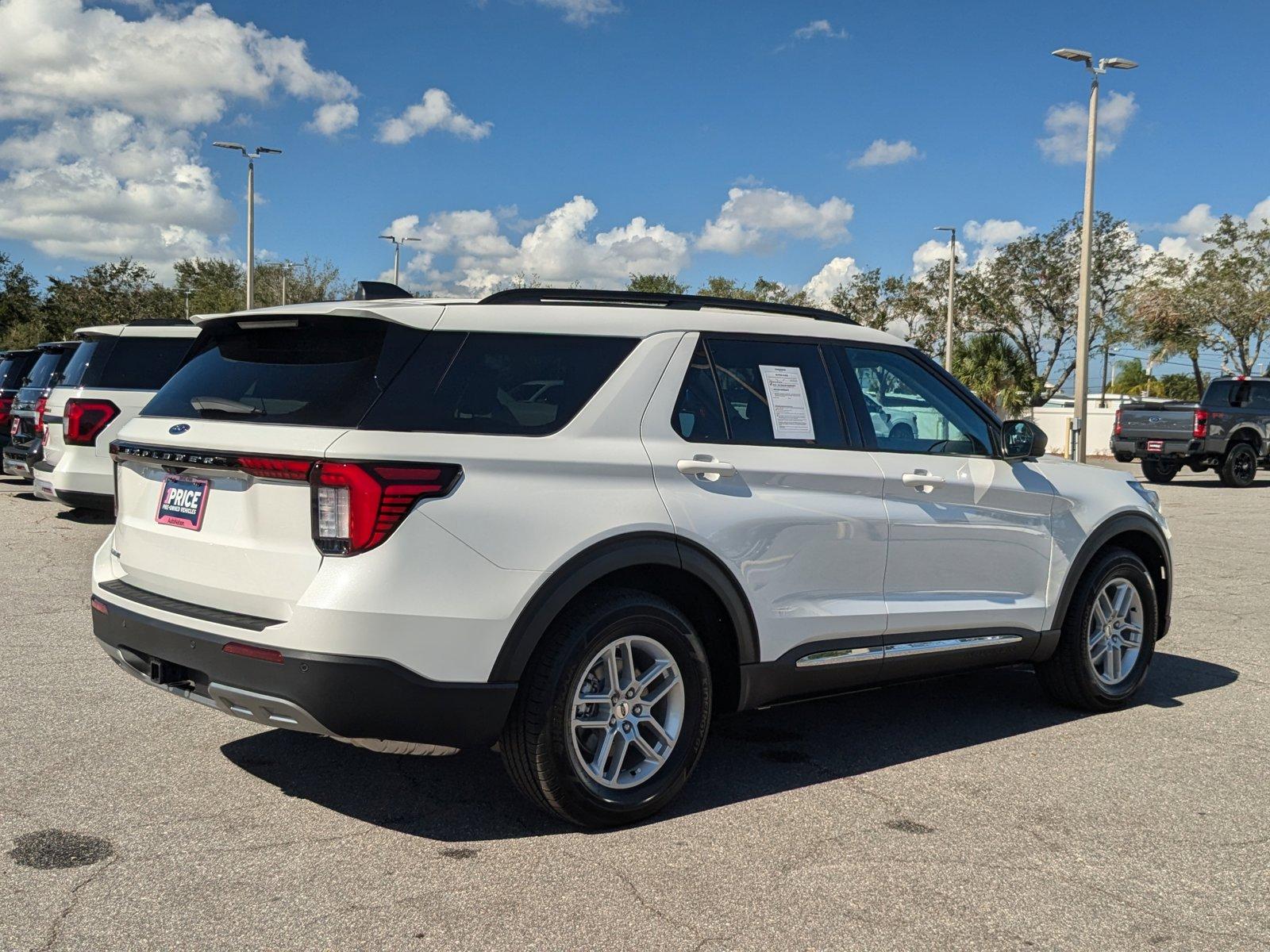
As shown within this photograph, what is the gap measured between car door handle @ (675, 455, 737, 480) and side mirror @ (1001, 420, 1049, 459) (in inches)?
64.9

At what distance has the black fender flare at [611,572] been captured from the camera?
3574 mm

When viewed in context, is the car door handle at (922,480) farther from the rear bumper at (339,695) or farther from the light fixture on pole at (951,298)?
the light fixture on pole at (951,298)

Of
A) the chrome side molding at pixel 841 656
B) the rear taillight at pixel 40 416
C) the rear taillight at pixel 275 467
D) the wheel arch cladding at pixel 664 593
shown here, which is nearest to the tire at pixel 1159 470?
the rear taillight at pixel 40 416

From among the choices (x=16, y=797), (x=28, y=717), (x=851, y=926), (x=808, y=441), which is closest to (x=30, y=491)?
(x=28, y=717)

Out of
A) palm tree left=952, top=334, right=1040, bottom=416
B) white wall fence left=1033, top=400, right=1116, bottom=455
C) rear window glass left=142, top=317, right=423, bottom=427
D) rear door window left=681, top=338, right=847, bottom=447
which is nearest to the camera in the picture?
rear window glass left=142, top=317, right=423, bottom=427

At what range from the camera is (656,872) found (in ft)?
11.7

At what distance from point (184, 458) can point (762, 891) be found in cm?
228

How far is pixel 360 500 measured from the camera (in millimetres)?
3406

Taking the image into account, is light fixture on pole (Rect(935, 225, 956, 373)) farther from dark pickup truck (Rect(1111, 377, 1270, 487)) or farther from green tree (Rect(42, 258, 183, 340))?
green tree (Rect(42, 258, 183, 340))

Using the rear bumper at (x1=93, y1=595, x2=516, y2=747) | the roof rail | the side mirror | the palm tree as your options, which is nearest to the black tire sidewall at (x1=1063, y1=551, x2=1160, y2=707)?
the side mirror

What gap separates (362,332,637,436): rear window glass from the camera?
11.7 feet

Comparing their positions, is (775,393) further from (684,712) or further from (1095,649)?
(1095,649)

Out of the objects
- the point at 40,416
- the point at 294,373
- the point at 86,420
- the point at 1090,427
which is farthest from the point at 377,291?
the point at 1090,427

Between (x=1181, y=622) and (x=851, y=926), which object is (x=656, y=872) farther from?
(x=1181, y=622)
